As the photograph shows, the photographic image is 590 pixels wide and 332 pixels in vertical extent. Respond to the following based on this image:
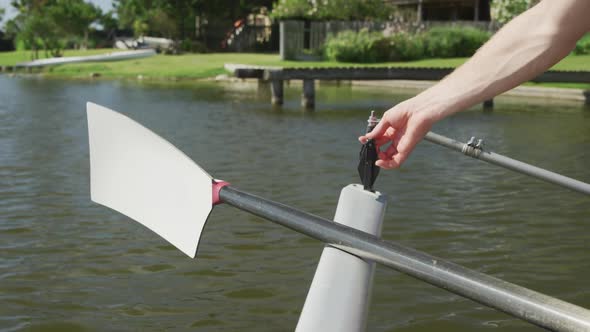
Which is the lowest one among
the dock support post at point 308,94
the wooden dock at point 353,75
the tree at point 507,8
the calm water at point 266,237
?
the calm water at point 266,237

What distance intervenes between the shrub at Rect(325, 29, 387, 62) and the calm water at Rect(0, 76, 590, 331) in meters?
17.6

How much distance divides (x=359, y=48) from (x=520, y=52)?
1210 inches

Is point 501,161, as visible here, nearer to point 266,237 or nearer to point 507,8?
point 266,237

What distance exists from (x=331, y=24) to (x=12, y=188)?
1085 inches

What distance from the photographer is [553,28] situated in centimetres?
146

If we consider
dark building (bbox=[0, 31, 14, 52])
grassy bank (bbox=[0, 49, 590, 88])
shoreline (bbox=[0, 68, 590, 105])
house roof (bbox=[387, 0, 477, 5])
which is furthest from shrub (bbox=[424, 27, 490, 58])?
dark building (bbox=[0, 31, 14, 52])

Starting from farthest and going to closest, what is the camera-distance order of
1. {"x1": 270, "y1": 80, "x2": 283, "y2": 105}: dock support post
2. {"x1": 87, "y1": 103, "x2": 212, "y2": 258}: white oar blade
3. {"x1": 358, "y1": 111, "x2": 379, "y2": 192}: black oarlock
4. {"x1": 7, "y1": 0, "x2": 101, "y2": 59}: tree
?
{"x1": 7, "y1": 0, "x2": 101, "y2": 59}: tree → {"x1": 270, "y1": 80, "x2": 283, "y2": 105}: dock support post → {"x1": 87, "y1": 103, "x2": 212, "y2": 258}: white oar blade → {"x1": 358, "y1": 111, "x2": 379, "y2": 192}: black oarlock

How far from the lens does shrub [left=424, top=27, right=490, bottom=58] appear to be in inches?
1291

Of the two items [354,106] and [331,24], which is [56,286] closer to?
[354,106]

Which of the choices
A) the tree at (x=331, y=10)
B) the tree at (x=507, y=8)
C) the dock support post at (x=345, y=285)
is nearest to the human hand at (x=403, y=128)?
the dock support post at (x=345, y=285)

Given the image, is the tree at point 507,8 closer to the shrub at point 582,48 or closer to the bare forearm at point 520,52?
the shrub at point 582,48

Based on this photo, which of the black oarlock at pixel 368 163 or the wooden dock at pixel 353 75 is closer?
the black oarlock at pixel 368 163

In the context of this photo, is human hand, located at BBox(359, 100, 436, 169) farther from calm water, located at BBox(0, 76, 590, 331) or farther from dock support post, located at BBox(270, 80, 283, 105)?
dock support post, located at BBox(270, 80, 283, 105)

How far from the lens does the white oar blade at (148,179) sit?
7.07 ft
